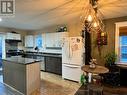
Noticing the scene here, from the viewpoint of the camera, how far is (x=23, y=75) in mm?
3799

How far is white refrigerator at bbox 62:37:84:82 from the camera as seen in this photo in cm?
500

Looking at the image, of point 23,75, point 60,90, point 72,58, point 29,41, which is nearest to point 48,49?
point 29,41

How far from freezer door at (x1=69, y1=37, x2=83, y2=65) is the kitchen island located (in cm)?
154

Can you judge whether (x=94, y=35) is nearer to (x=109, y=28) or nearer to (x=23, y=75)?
(x=109, y=28)

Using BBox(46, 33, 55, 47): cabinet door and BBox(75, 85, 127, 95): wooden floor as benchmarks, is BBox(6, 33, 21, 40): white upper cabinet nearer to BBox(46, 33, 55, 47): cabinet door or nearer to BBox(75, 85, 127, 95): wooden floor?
BBox(46, 33, 55, 47): cabinet door

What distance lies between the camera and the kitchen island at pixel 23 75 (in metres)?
3.77

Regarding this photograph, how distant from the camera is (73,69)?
5.23 metres

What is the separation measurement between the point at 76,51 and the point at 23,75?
7.12 feet

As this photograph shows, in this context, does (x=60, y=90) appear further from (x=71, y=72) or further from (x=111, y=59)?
(x=111, y=59)

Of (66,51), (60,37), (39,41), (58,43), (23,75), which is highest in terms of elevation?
(60,37)

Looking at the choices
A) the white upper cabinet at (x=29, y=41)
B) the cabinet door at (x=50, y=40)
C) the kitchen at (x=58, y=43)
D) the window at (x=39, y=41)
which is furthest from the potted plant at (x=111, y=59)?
the white upper cabinet at (x=29, y=41)

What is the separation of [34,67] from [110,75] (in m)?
2.63

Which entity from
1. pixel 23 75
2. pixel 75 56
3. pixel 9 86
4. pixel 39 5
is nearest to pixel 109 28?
pixel 75 56

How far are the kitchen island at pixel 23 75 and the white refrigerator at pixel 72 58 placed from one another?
1.49 m
